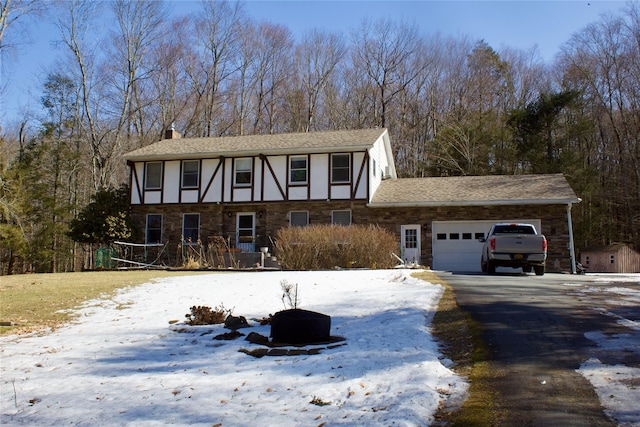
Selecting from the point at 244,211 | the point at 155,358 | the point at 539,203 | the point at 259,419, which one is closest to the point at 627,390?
the point at 259,419

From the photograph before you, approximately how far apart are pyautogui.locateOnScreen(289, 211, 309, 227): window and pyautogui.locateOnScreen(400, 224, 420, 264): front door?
14.9 ft

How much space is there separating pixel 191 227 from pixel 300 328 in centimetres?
1980

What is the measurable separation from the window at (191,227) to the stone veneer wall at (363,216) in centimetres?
22

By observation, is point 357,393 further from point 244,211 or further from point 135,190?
point 135,190

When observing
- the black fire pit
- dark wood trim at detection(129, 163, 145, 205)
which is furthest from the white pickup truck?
dark wood trim at detection(129, 163, 145, 205)

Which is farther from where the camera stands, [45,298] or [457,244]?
[457,244]

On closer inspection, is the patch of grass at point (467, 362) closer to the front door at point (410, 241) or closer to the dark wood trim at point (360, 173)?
the front door at point (410, 241)

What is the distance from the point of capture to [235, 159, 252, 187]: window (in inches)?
990

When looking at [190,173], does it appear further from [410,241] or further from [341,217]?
[410,241]

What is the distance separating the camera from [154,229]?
26.0 meters

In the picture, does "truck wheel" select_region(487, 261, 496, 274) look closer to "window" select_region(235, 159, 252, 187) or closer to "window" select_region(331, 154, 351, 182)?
"window" select_region(331, 154, 351, 182)

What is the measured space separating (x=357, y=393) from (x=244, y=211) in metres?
20.9

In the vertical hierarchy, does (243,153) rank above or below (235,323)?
above

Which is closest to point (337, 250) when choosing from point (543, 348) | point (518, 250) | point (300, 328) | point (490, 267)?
point (490, 267)
